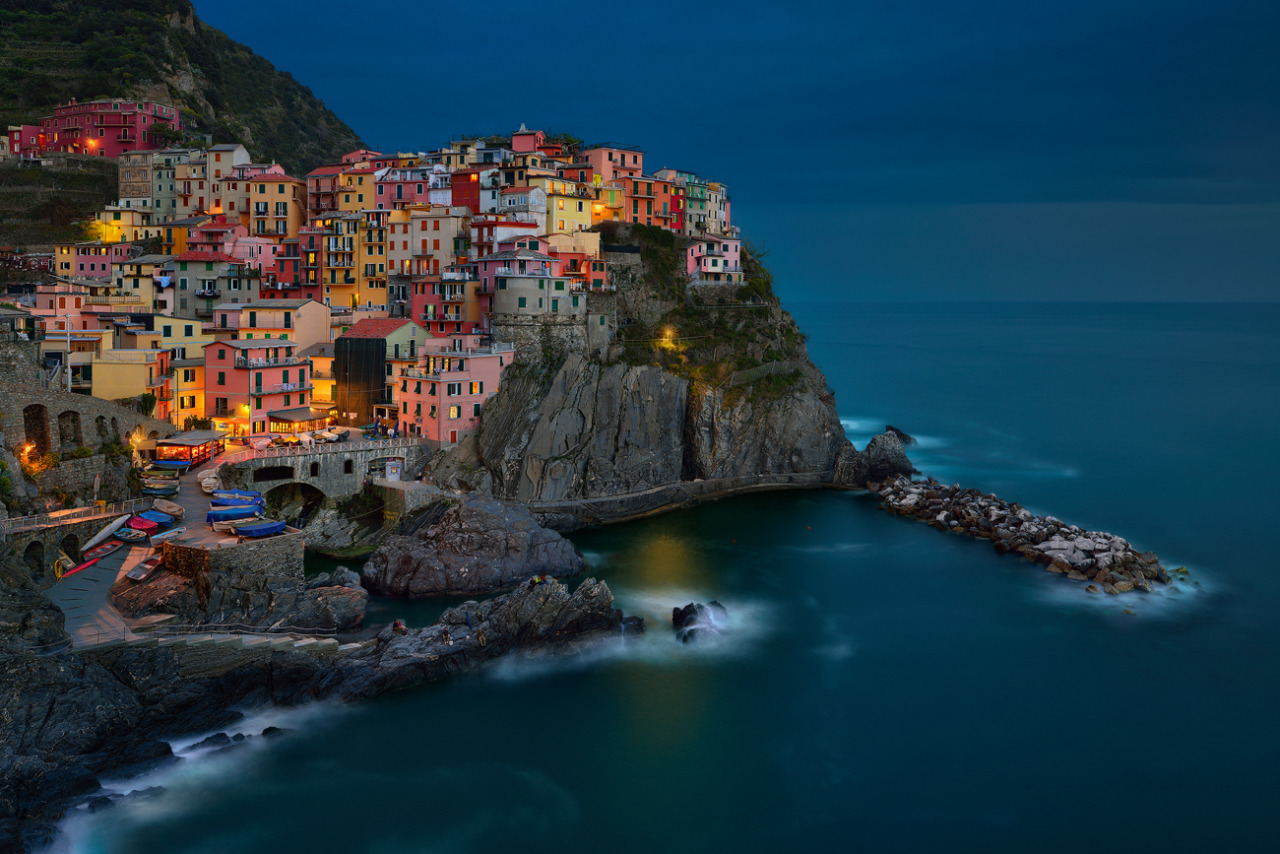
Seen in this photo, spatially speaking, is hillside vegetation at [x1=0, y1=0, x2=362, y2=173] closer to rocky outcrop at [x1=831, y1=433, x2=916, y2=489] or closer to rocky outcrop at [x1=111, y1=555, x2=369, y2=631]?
rocky outcrop at [x1=831, y1=433, x2=916, y2=489]

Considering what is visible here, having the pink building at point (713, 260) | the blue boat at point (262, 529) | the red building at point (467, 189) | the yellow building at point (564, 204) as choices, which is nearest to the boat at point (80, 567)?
the blue boat at point (262, 529)

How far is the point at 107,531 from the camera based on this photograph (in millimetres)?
29812

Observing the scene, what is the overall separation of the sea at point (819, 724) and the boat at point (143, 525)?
7576 millimetres

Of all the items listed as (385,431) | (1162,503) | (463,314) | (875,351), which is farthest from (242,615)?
(875,351)

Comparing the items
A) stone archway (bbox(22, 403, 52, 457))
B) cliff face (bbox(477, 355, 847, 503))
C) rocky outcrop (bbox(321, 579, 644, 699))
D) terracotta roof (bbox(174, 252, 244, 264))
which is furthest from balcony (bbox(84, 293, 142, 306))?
rocky outcrop (bbox(321, 579, 644, 699))

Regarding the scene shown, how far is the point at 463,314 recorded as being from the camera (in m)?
49.3

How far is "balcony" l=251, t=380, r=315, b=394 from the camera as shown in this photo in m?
42.1

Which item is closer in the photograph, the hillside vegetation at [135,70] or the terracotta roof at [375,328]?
the terracotta roof at [375,328]

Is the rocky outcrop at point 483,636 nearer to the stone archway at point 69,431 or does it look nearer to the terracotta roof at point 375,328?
the stone archway at point 69,431

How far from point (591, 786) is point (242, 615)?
1192 centimetres

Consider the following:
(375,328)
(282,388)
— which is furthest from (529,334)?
(282,388)

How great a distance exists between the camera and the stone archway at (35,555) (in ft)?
91.1

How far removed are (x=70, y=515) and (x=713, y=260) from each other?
122ft

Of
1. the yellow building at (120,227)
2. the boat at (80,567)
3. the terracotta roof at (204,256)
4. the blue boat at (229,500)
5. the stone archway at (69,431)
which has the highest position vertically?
the yellow building at (120,227)
